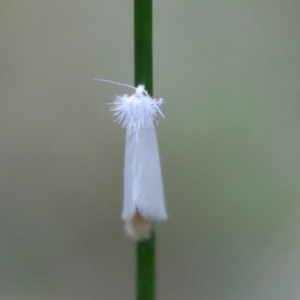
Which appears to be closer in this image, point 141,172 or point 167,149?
point 141,172

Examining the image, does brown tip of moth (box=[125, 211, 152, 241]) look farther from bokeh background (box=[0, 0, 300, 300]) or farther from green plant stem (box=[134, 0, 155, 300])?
bokeh background (box=[0, 0, 300, 300])

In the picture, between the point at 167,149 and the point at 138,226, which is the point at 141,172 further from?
the point at 167,149

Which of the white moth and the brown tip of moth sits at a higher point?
the white moth

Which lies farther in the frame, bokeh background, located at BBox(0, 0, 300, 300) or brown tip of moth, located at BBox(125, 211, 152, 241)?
bokeh background, located at BBox(0, 0, 300, 300)

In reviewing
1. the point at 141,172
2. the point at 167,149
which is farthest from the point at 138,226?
the point at 167,149

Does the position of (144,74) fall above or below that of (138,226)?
above

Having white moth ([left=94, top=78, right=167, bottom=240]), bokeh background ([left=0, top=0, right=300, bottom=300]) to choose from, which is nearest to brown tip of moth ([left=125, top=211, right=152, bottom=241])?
white moth ([left=94, top=78, right=167, bottom=240])

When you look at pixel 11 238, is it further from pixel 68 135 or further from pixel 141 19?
pixel 141 19
